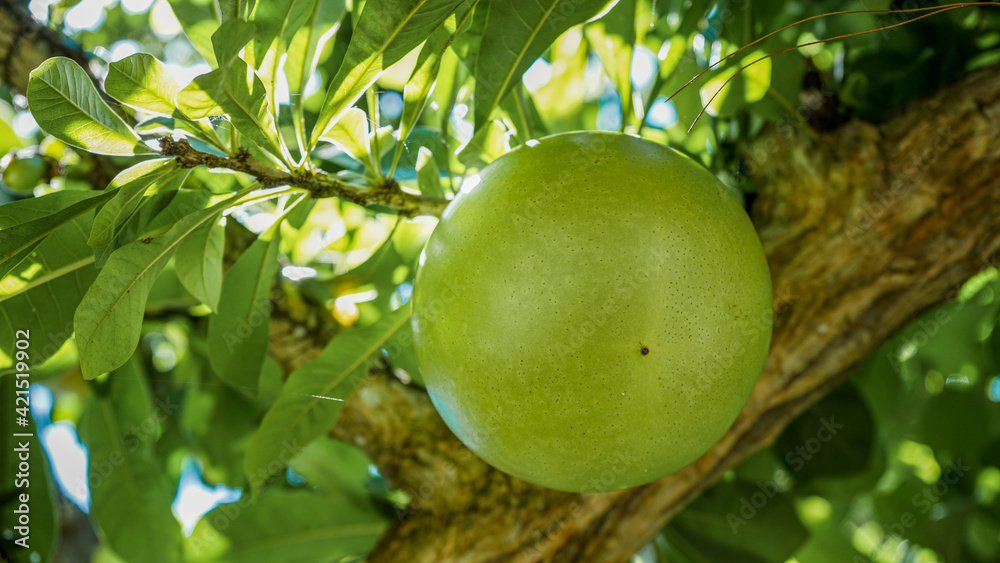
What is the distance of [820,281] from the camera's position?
1394 mm

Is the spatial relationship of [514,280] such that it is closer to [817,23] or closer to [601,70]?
[817,23]

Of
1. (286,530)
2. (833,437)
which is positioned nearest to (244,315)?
(286,530)

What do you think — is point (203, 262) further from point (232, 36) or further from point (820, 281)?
point (820, 281)

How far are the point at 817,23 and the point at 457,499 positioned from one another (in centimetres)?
135

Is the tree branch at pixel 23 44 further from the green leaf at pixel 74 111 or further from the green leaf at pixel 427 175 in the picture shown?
the green leaf at pixel 427 175

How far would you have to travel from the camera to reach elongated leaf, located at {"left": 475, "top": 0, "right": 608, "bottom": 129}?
3.45 feet

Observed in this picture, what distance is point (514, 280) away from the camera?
2.84ft

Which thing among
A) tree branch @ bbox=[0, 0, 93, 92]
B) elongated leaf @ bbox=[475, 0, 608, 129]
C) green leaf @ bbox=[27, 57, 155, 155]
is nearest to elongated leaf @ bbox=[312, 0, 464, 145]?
elongated leaf @ bbox=[475, 0, 608, 129]

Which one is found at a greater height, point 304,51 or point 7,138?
point 304,51

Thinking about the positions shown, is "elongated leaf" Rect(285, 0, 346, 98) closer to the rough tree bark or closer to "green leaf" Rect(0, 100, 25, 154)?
the rough tree bark

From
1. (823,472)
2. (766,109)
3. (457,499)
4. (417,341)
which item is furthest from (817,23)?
(457,499)

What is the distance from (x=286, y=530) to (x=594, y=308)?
116 cm

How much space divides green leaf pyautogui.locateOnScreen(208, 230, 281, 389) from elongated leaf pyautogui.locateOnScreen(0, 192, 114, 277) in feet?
0.96

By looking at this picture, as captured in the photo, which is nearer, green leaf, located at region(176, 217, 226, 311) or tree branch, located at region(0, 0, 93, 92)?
green leaf, located at region(176, 217, 226, 311)
